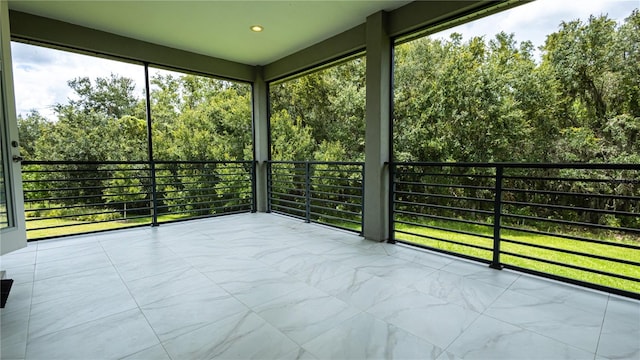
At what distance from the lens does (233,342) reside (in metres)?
1.46

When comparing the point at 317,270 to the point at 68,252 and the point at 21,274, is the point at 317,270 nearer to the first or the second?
the point at 21,274

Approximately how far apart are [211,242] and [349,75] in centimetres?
556

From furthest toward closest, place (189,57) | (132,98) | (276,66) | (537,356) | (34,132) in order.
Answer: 1. (132,98)
2. (34,132)
3. (276,66)
4. (189,57)
5. (537,356)

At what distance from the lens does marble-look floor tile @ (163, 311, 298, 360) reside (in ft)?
4.46

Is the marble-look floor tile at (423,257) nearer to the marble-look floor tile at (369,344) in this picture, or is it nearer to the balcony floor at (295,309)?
the balcony floor at (295,309)

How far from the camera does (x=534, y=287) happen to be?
6.87ft

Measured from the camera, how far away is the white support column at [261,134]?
4.99 meters

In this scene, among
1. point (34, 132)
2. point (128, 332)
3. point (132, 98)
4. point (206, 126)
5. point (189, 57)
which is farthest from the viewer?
point (206, 126)

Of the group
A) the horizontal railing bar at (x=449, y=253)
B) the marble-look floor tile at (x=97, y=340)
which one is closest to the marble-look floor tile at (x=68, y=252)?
the marble-look floor tile at (x=97, y=340)

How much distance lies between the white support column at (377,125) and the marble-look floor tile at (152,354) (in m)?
2.40

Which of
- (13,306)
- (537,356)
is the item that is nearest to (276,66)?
(13,306)

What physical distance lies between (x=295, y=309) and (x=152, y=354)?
2.52 ft

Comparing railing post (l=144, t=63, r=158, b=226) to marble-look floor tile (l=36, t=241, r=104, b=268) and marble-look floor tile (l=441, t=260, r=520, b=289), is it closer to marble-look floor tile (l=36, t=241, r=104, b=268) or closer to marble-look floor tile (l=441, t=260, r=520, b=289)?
marble-look floor tile (l=36, t=241, r=104, b=268)

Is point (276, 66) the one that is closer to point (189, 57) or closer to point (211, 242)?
point (189, 57)
